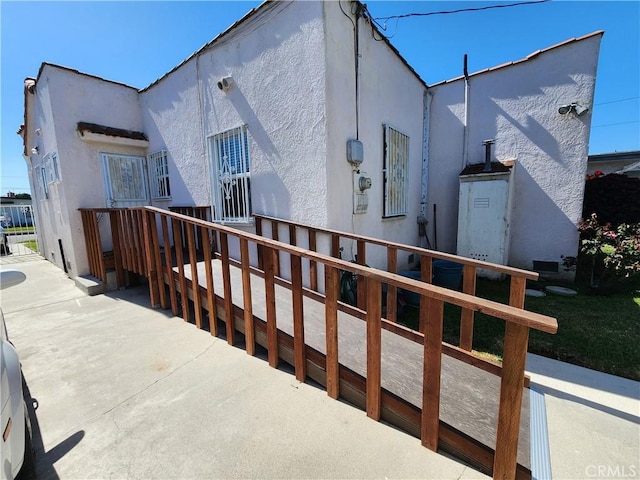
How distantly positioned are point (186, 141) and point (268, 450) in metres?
5.43

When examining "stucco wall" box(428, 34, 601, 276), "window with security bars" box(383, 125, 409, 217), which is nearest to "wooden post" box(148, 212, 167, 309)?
"window with security bars" box(383, 125, 409, 217)

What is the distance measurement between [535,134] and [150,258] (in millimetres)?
7260

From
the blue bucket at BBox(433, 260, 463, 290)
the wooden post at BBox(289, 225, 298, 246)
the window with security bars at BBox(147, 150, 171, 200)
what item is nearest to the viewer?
the wooden post at BBox(289, 225, 298, 246)

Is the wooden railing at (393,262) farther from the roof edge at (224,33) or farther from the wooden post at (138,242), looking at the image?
the roof edge at (224,33)

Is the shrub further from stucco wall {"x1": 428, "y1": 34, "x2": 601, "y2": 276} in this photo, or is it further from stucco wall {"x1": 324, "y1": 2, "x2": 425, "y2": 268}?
stucco wall {"x1": 324, "y1": 2, "x2": 425, "y2": 268}

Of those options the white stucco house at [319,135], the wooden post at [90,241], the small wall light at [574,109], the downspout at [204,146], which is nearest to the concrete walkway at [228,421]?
the white stucco house at [319,135]

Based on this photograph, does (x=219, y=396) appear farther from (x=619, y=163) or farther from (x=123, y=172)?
(x=619, y=163)

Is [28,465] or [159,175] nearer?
[28,465]

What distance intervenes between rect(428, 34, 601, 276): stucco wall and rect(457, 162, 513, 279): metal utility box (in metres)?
0.50

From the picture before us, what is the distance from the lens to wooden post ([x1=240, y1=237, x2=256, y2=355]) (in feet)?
8.79

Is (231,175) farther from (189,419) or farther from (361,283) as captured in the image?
(189,419)

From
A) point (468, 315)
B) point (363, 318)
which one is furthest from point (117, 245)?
point (468, 315)

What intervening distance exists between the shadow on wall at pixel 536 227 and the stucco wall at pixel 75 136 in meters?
8.68

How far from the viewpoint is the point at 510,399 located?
4.44 ft
